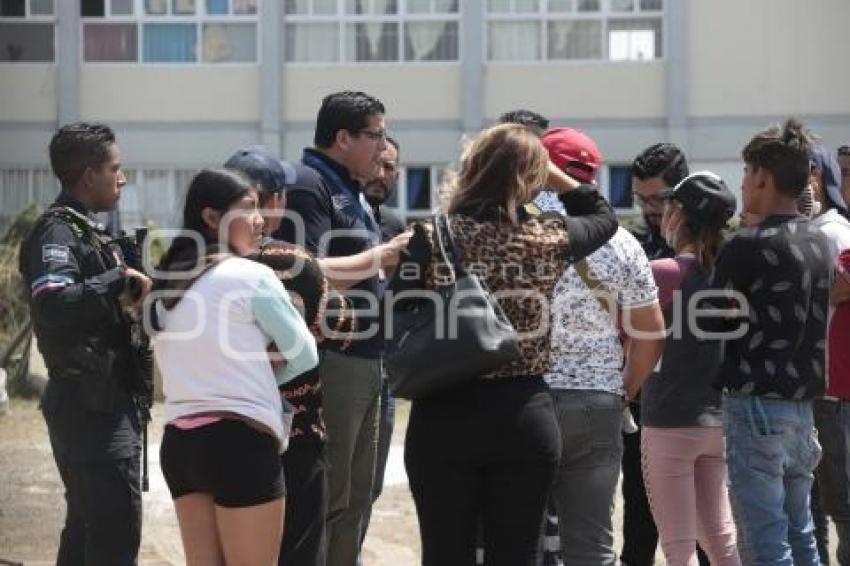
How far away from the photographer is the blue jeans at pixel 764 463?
5117mm

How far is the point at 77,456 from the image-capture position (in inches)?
205

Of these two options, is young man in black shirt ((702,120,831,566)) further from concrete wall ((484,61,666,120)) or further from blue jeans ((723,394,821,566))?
concrete wall ((484,61,666,120))

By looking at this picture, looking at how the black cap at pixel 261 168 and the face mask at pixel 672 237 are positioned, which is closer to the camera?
the black cap at pixel 261 168

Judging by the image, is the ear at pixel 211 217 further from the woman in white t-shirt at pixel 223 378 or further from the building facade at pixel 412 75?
the building facade at pixel 412 75

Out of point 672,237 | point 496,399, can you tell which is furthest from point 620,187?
point 496,399

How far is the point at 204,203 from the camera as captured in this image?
4.66m

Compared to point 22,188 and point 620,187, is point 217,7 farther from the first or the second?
point 620,187

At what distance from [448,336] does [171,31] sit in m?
23.6

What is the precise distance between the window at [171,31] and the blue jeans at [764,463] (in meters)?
22.6

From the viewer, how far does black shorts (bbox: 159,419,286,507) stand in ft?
14.8

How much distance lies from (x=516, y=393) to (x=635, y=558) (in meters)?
2.53

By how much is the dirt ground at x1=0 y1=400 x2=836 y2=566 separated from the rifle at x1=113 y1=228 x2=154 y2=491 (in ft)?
6.46

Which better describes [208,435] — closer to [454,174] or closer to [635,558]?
[454,174]

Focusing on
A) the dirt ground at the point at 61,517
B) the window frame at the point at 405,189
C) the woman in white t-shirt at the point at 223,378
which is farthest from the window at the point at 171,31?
the woman in white t-shirt at the point at 223,378
